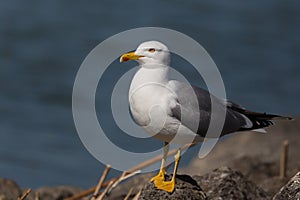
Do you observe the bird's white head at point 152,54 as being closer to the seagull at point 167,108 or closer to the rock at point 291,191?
the seagull at point 167,108

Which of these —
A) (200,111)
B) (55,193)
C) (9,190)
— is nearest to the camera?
(200,111)

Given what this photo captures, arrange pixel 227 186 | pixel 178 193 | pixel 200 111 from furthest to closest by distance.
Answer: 1. pixel 227 186
2. pixel 200 111
3. pixel 178 193

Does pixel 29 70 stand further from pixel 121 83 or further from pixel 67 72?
pixel 121 83

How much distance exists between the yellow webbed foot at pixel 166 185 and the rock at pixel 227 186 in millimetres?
737

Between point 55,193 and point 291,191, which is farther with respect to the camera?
point 55,193

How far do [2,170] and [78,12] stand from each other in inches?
316

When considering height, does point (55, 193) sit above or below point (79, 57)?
below

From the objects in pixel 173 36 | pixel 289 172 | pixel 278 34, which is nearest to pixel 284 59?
pixel 278 34

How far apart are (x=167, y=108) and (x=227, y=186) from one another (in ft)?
3.61

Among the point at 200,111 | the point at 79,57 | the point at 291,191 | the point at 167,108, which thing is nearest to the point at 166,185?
the point at 167,108

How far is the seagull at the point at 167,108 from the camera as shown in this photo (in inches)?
248

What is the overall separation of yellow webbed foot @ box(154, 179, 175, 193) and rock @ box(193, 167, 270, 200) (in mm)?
737

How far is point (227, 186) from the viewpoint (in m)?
7.17

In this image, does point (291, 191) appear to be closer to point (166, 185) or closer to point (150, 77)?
point (166, 185)
